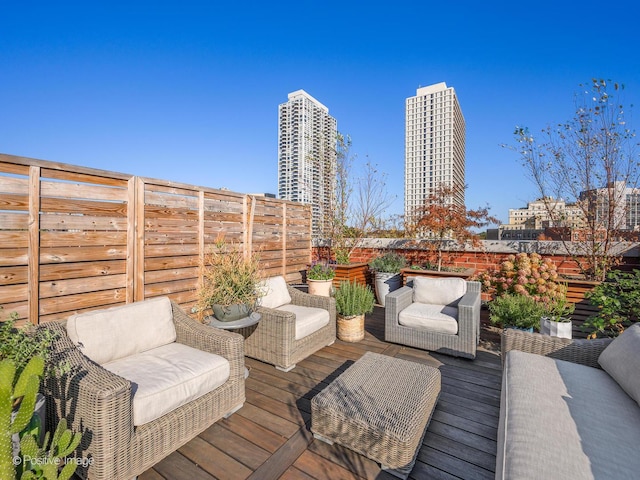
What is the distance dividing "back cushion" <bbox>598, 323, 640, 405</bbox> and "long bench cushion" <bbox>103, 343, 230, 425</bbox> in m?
2.36

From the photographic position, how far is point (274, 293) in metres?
3.39

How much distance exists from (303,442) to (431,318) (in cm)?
196

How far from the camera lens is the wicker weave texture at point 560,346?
2.03 metres

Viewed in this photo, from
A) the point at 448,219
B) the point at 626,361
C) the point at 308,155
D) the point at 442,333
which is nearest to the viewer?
the point at 626,361

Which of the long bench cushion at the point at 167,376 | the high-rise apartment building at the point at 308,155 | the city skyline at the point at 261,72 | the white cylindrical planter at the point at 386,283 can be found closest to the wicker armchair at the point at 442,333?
the white cylindrical planter at the point at 386,283

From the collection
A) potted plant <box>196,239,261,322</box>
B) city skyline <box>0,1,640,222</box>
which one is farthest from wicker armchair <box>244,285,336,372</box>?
city skyline <box>0,1,640,222</box>

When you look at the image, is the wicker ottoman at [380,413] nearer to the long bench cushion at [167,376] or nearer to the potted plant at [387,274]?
the long bench cushion at [167,376]

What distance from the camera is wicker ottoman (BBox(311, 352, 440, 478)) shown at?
156 cm

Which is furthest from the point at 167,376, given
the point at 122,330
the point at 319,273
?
the point at 319,273

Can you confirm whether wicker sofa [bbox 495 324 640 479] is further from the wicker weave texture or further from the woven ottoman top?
the woven ottoman top

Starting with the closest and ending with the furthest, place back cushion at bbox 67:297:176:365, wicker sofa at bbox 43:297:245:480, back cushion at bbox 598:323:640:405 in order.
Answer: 1. wicker sofa at bbox 43:297:245:480
2. back cushion at bbox 598:323:640:405
3. back cushion at bbox 67:297:176:365

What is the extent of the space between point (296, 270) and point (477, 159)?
674 centimetres

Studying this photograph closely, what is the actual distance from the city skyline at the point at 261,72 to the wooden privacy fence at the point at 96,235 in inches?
8.3

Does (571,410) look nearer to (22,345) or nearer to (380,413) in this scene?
(380,413)
